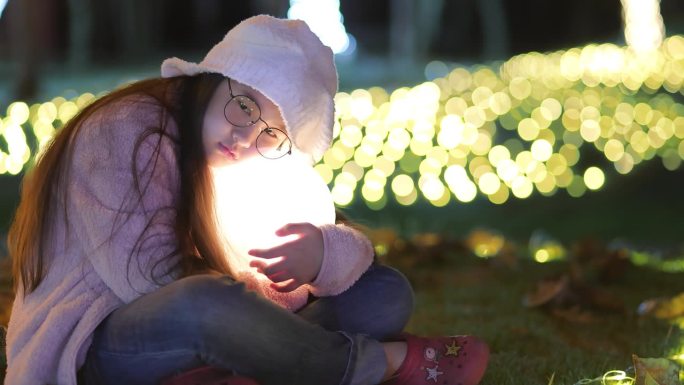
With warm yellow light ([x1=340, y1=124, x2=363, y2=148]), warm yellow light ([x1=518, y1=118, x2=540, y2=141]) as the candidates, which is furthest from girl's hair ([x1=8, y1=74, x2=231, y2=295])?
warm yellow light ([x1=518, y1=118, x2=540, y2=141])

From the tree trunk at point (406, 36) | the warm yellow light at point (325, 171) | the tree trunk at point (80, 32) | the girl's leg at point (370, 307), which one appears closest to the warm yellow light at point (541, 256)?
the warm yellow light at point (325, 171)

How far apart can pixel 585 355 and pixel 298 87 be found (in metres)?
0.91

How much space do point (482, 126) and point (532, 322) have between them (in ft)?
10.5

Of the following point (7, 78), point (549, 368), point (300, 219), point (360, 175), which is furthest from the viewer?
point (7, 78)

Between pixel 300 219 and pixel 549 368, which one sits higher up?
pixel 300 219

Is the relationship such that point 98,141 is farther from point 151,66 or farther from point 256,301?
point 151,66

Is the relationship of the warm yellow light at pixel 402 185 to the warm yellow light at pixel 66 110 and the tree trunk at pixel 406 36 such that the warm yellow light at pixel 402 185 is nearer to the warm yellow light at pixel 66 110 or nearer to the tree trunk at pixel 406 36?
the warm yellow light at pixel 66 110

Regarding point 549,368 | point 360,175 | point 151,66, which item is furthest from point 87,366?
point 151,66

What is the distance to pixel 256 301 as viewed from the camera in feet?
5.61

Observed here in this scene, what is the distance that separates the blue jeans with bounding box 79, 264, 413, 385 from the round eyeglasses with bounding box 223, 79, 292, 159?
236 millimetres

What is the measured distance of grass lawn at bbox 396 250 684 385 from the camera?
7.04 ft

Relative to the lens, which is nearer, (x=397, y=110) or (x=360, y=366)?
(x=360, y=366)

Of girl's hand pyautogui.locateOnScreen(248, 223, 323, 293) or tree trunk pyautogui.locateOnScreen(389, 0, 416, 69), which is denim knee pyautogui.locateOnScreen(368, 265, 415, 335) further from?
tree trunk pyautogui.locateOnScreen(389, 0, 416, 69)

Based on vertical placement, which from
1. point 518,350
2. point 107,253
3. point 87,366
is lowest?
point 518,350
